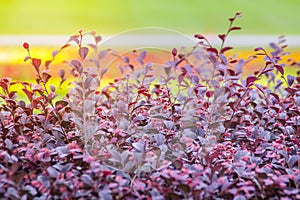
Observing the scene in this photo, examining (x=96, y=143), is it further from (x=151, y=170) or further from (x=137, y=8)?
(x=137, y=8)

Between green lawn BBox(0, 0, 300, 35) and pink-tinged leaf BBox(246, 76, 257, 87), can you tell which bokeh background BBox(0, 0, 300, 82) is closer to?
Answer: green lawn BBox(0, 0, 300, 35)

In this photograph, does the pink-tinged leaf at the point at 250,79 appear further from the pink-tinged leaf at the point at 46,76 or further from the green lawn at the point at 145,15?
the green lawn at the point at 145,15

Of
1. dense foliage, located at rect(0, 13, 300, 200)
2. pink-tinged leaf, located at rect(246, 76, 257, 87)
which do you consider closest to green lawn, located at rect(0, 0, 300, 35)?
dense foliage, located at rect(0, 13, 300, 200)

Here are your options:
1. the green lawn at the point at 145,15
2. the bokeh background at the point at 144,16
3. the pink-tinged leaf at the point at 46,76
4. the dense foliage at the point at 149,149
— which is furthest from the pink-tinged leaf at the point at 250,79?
the green lawn at the point at 145,15

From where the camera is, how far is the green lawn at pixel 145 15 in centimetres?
1159

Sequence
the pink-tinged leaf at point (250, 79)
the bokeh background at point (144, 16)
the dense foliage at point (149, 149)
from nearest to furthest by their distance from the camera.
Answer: the dense foliage at point (149, 149)
the pink-tinged leaf at point (250, 79)
the bokeh background at point (144, 16)

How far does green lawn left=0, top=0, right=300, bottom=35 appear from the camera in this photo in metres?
11.6

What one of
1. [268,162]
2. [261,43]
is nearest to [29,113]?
[268,162]

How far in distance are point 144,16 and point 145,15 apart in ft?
0.31

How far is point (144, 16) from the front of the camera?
1212 cm

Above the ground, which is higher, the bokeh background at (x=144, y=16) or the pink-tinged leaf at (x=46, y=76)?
the bokeh background at (x=144, y=16)

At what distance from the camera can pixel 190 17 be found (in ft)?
40.1

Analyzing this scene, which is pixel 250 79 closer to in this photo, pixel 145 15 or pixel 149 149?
pixel 149 149

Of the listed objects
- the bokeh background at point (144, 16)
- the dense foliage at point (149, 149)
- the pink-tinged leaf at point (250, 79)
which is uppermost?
the bokeh background at point (144, 16)
